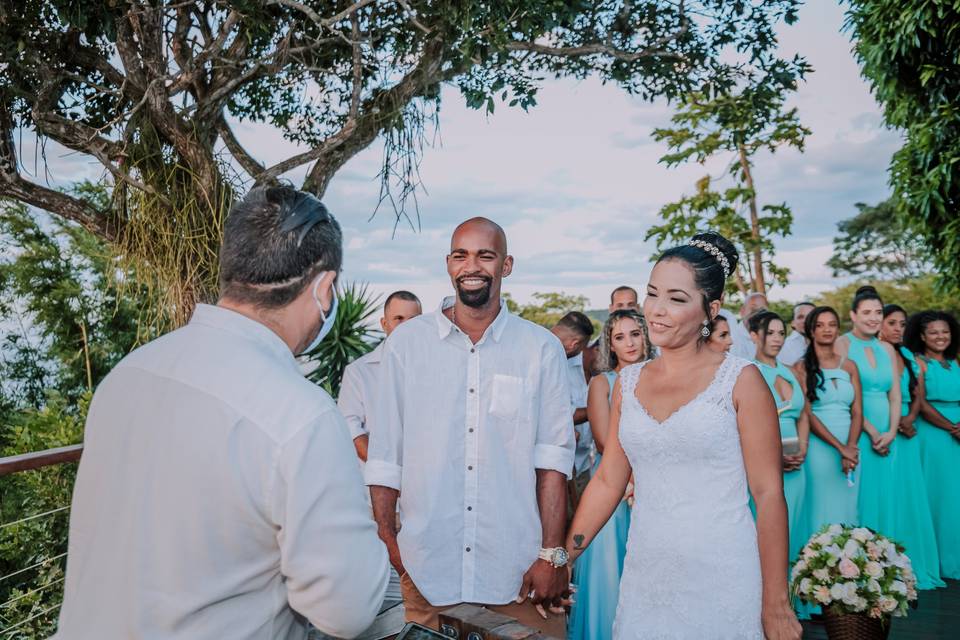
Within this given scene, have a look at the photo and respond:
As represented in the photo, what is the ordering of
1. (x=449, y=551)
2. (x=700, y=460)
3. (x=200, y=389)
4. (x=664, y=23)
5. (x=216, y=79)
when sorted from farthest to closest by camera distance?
(x=664, y=23) → (x=216, y=79) → (x=449, y=551) → (x=700, y=460) → (x=200, y=389)

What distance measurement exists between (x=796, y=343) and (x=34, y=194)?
7210mm

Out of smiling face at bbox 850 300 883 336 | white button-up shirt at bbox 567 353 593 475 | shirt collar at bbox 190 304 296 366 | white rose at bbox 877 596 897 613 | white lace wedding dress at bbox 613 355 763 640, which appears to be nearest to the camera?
shirt collar at bbox 190 304 296 366

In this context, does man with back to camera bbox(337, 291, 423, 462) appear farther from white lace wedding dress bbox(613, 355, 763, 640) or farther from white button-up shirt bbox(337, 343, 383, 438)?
white lace wedding dress bbox(613, 355, 763, 640)

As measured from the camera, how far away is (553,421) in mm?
3273

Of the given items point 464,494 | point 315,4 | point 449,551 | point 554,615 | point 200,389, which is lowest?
point 554,615

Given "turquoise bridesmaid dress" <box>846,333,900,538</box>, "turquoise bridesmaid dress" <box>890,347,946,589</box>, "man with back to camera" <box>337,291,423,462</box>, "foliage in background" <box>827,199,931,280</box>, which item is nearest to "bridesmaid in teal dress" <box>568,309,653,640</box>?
"man with back to camera" <box>337,291,423,462</box>

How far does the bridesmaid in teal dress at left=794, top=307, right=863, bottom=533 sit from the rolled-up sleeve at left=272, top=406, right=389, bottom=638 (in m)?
5.66

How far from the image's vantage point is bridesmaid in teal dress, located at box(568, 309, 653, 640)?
470 cm

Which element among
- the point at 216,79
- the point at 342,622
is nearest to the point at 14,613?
the point at 216,79

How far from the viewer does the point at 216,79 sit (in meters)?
7.11

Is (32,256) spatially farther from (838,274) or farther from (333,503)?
(838,274)

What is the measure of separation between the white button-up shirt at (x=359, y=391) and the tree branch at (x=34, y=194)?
10.3ft

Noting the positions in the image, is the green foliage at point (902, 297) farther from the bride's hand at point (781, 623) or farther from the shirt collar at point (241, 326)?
the shirt collar at point (241, 326)

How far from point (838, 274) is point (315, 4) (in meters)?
41.1
